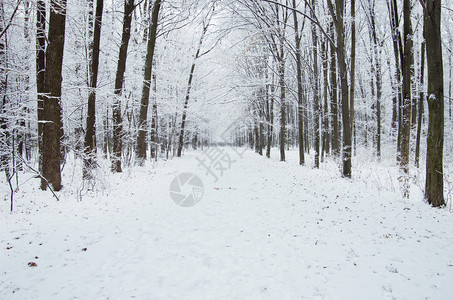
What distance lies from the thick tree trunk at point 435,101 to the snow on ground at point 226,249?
62 centimetres

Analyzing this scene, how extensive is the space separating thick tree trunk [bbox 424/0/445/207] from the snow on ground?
62cm

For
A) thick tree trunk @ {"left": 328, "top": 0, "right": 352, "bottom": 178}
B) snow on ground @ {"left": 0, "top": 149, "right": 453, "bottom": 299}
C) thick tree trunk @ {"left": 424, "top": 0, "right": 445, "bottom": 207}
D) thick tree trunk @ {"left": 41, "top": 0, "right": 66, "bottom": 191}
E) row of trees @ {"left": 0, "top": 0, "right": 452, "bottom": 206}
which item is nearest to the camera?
snow on ground @ {"left": 0, "top": 149, "right": 453, "bottom": 299}

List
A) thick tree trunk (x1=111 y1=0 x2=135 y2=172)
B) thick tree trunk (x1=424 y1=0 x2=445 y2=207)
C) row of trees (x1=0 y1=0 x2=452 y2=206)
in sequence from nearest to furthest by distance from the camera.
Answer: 1. thick tree trunk (x1=424 y1=0 x2=445 y2=207)
2. row of trees (x1=0 y1=0 x2=452 y2=206)
3. thick tree trunk (x1=111 y1=0 x2=135 y2=172)

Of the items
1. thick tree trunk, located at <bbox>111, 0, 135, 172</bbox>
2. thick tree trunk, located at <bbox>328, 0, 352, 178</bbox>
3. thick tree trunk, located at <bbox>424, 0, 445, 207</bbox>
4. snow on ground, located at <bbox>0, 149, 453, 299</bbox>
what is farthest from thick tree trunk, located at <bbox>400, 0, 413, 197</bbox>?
thick tree trunk, located at <bbox>111, 0, 135, 172</bbox>

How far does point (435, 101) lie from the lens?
16.2 feet

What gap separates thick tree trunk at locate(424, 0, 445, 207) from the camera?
4.93 metres

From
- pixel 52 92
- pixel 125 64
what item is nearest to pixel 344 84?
pixel 52 92

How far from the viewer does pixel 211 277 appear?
10.1ft

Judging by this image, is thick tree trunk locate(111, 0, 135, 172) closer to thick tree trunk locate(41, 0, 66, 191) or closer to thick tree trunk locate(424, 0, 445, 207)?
thick tree trunk locate(41, 0, 66, 191)

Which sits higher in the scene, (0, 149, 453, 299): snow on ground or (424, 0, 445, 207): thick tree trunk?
(424, 0, 445, 207): thick tree trunk

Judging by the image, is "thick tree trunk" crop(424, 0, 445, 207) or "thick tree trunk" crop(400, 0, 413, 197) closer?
"thick tree trunk" crop(424, 0, 445, 207)

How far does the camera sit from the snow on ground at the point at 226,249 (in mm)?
2793

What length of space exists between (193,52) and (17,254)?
68.5ft

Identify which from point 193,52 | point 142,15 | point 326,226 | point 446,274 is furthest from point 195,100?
point 446,274
